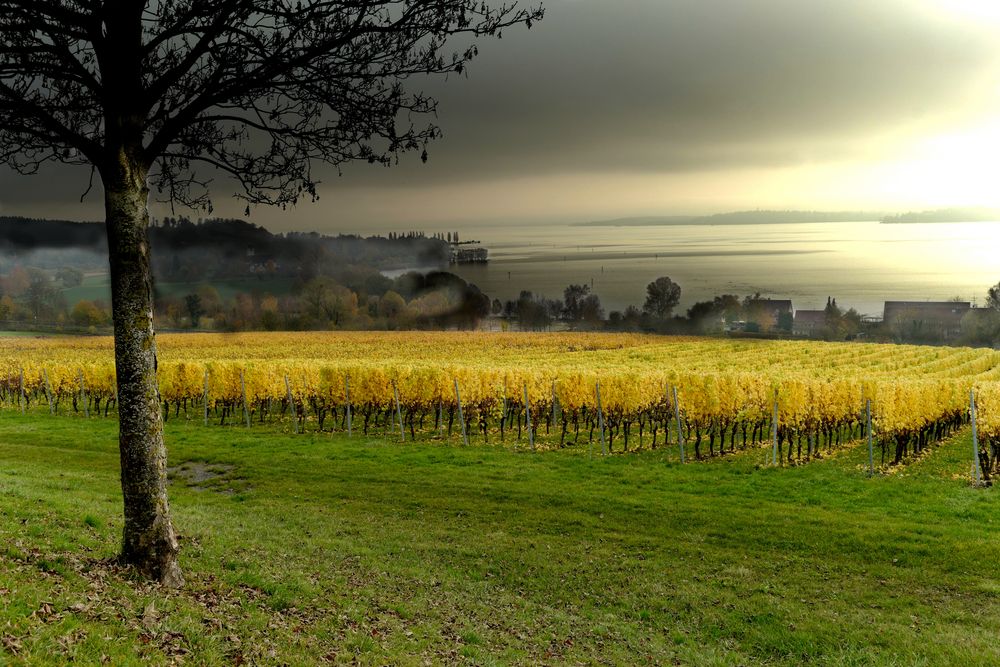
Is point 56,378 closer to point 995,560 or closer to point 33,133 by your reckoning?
point 33,133

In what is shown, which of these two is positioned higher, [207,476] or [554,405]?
[554,405]

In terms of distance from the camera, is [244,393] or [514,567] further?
[244,393]

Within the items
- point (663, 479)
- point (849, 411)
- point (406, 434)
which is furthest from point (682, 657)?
point (406, 434)

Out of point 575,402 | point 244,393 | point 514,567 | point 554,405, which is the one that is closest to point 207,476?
point 244,393

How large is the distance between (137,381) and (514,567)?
7300 mm

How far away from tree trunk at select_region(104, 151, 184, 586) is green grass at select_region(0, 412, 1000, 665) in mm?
532

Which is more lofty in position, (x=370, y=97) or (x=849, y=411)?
(x=370, y=97)

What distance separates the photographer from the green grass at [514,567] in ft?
26.2

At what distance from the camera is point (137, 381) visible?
349 inches

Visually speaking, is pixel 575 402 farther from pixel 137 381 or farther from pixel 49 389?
pixel 49 389

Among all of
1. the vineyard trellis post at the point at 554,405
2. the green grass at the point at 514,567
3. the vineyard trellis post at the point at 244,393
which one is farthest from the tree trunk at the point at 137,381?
the vineyard trellis post at the point at 244,393

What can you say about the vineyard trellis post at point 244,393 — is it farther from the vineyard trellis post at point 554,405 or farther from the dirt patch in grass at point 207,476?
the vineyard trellis post at point 554,405

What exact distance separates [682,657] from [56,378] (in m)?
42.0

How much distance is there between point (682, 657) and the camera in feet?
32.6
